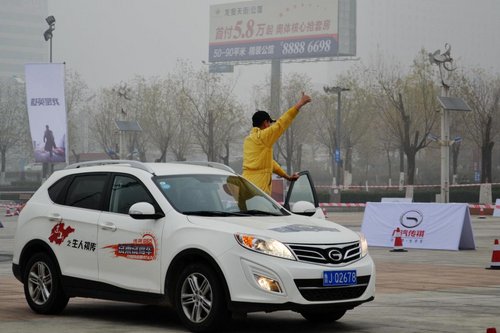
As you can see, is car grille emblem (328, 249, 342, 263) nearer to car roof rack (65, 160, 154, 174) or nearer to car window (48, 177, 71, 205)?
car roof rack (65, 160, 154, 174)

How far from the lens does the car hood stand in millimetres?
9258

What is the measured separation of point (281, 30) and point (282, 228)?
3946 inches

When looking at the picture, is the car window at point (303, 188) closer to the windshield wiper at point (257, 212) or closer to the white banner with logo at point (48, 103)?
the windshield wiper at point (257, 212)

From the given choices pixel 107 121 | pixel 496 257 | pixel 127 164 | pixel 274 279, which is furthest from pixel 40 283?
pixel 107 121

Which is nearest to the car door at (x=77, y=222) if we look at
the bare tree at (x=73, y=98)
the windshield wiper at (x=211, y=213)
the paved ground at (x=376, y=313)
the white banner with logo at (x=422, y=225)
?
the paved ground at (x=376, y=313)

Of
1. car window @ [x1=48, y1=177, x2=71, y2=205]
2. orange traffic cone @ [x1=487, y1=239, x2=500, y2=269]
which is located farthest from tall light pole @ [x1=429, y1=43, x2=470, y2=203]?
car window @ [x1=48, y1=177, x2=71, y2=205]

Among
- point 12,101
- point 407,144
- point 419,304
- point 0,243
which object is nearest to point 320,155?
point 12,101

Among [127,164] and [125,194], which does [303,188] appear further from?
[125,194]

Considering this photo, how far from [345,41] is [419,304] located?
A: 9772 cm

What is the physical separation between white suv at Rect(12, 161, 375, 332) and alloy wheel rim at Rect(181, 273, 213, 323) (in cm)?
1

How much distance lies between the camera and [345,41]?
355 ft

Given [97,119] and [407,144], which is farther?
[97,119]

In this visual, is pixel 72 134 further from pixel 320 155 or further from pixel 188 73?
pixel 320 155

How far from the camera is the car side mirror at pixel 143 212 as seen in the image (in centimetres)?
982
